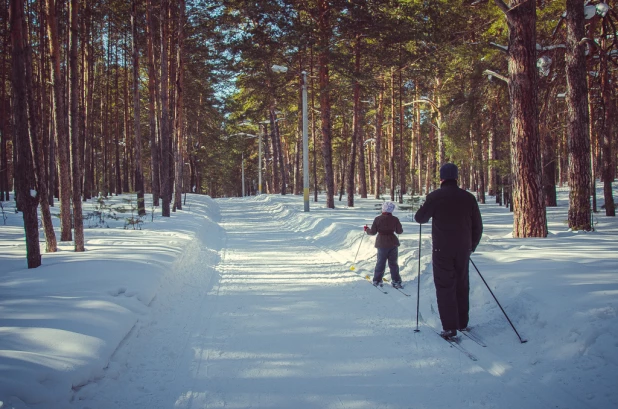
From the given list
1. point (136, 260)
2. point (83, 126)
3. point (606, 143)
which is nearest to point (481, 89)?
point (606, 143)

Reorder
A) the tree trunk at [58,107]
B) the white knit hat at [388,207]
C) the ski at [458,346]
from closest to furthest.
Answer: the ski at [458,346]
the white knit hat at [388,207]
the tree trunk at [58,107]

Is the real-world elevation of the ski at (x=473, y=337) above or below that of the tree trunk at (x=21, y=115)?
below

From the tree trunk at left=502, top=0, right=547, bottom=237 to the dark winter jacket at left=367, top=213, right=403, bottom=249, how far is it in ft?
12.6

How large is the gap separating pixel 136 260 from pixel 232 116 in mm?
38585

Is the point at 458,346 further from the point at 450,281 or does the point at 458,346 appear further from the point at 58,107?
the point at 58,107

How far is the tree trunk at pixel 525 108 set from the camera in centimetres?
911

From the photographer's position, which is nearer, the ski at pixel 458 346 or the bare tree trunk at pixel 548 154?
the ski at pixel 458 346

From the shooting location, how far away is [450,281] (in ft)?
15.7

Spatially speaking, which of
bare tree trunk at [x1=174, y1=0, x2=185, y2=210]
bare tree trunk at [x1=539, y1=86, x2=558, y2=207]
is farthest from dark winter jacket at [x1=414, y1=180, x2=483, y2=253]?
bare tree trunk at [x1=174, y1=0, x2=185, y2=210]

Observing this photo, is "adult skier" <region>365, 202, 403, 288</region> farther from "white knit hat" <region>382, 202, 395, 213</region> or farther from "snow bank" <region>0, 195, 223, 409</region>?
"snow bank" <region>0, 195, 223, 409</region>

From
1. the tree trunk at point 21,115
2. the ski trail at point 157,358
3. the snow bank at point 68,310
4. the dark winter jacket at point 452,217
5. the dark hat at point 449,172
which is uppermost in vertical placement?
the tree trunk at point 21,115

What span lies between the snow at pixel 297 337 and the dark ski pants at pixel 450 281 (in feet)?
1.03

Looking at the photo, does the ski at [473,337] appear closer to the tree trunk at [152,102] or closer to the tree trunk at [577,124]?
the tree trunk at [577,124]

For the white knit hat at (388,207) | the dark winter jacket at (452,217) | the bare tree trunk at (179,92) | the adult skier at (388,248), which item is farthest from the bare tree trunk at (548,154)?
the bare tree trunk at (179,92)
